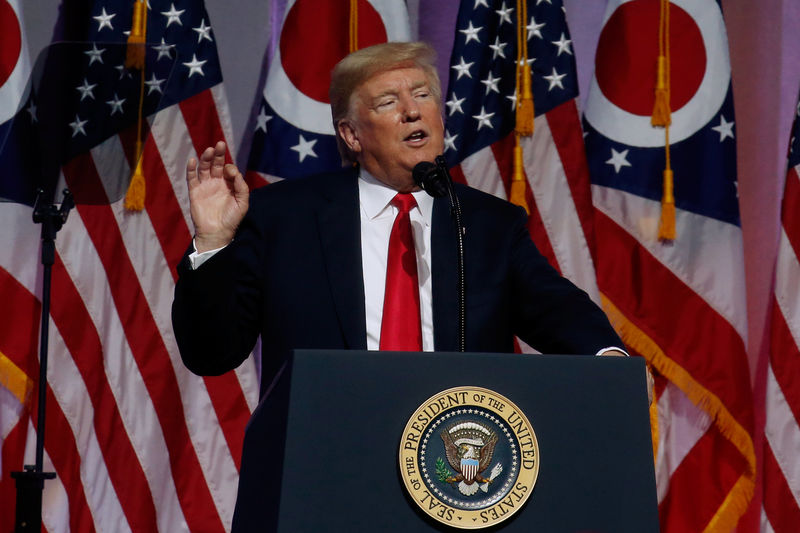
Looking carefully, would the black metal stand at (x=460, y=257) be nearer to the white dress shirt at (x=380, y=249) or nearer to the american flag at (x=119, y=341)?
the white dress shirt at (x=380, y=249)

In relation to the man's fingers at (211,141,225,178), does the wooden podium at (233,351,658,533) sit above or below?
below

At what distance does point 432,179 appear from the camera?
1773 millimetres

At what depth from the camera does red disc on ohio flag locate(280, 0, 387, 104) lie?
356cm

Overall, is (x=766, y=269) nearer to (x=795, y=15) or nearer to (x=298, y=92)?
(x=795, y=15)

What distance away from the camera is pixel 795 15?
4133 millimetres

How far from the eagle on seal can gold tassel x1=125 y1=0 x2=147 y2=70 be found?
2.35m

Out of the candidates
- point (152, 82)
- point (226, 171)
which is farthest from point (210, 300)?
point (152, 82)

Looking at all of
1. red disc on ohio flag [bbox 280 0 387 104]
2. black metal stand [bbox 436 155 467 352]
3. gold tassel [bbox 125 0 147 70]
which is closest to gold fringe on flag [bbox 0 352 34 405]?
gold tassel [bbox 125 0 147 70]

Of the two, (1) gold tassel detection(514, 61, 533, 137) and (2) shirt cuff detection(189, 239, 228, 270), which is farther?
(1) gold tassel detection(514, 61, 533, 137)

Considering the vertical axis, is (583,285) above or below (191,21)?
below

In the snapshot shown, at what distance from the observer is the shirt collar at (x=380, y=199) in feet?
6.84

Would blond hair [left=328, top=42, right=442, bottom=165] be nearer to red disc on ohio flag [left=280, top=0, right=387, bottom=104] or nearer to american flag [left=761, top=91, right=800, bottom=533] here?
red disc on ohio flag [left=280, top=0, right=387, bottom=104]

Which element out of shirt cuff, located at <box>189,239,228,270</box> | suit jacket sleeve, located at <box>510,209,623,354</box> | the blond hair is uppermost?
the blond hair

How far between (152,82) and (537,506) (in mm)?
2474
